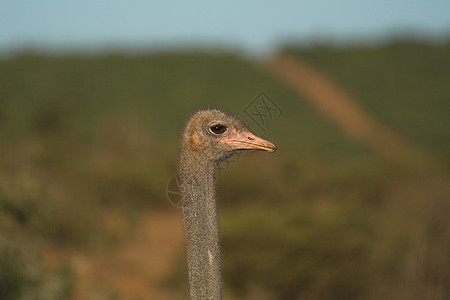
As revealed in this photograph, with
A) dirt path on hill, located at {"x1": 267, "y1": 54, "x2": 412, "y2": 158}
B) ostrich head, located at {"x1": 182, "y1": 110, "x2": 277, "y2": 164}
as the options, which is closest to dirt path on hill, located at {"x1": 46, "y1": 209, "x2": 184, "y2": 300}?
ostrich head, located at {"x1": 182, "y1": 110, "x2": 277, "y2": 164}

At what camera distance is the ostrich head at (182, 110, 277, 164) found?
2234mm

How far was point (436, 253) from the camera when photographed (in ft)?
20.3

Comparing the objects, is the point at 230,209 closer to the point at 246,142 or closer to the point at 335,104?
the point at 246,142

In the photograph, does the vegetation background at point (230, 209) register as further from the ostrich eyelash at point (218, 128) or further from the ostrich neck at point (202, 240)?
the ostrich neck at point (202, 240)

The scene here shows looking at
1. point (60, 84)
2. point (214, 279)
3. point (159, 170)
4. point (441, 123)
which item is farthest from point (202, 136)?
point (60, 84)

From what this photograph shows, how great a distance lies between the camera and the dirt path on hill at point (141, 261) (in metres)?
8.92

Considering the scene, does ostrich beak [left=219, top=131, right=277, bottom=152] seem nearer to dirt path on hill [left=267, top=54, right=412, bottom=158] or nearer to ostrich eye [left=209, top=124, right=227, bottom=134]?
ostrich eye [left=209, top=124, right=227, bottom=134]

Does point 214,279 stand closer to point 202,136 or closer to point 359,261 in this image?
point 202,136

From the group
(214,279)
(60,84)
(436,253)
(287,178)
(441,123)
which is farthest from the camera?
(60,84)

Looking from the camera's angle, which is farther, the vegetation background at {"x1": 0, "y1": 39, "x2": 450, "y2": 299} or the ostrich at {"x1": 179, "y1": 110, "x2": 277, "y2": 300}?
the vegetation background at {"x1": 0, "y1": 39, "x2": 450, "y2": 299}

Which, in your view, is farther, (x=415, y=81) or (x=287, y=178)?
(x=415, y=81)

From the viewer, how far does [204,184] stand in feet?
7.13

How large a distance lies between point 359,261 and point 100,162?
11480 mm

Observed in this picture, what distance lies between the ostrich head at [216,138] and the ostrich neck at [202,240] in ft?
0.41
